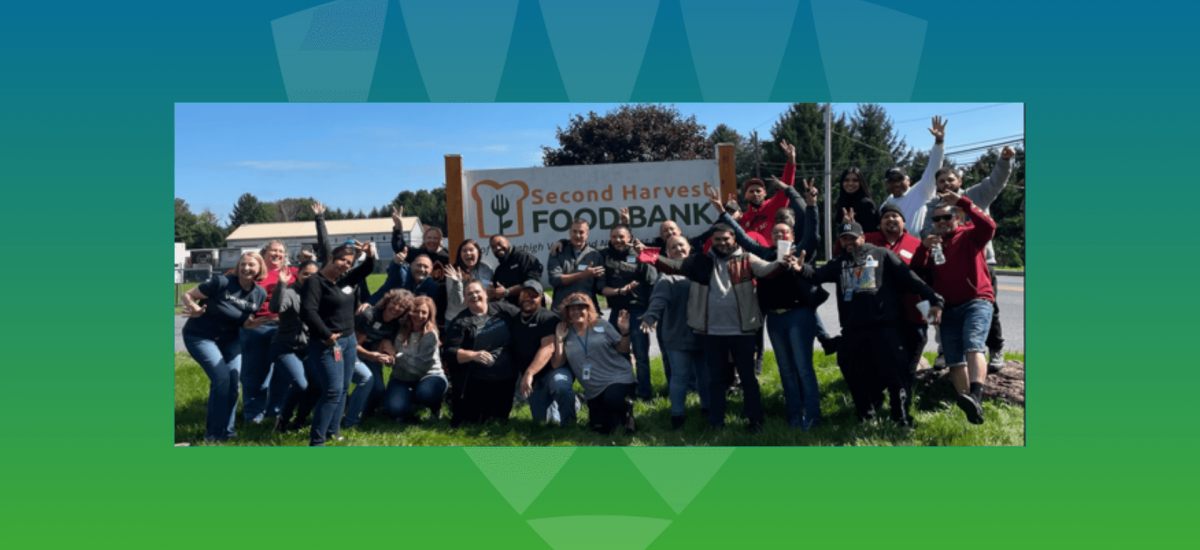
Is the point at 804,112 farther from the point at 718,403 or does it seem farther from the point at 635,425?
the point at 635,425

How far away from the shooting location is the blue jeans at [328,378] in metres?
5.62

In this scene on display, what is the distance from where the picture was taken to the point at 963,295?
5641mm

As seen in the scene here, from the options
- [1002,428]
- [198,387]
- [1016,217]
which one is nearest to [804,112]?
[1016,217]

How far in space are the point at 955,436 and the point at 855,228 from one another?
173 cm

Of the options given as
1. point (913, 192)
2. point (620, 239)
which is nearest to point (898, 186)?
point (913, 192)

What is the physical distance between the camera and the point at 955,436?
5.64 m

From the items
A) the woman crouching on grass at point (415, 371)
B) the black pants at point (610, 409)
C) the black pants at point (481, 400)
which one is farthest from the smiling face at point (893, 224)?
the woman crouching on grass at point (415, 371)

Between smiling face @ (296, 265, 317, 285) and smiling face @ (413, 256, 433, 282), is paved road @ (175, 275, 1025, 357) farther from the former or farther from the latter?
smiling face @ (413, 256, 433, 282)

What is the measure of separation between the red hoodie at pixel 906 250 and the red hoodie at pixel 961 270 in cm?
18

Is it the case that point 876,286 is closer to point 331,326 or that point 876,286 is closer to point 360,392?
point 331,326

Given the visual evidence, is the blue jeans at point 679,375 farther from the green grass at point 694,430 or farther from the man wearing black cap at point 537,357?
the man wearing black cap at point 537,357

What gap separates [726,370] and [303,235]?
12.6 ft

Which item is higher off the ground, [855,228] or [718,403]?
[855,228]

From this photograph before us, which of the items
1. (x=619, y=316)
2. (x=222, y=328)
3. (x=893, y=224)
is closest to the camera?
(x=893, y=224)
